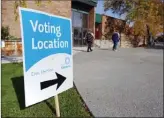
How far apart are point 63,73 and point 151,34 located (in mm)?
37622

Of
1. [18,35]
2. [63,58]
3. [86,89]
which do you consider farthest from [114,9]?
[63,58]

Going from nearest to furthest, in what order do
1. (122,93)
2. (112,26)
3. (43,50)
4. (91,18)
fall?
(43,50) → (122,93) → (91,18) → (112,26)

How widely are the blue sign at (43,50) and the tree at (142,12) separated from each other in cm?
3203

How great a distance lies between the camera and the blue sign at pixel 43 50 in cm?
414

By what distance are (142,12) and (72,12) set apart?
438 inches

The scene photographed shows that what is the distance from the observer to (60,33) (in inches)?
195

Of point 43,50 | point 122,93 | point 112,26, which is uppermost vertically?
point 112,26

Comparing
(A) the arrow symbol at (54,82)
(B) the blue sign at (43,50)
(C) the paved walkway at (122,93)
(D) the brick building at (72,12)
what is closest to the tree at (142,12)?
(D) the brick building at (72,12)

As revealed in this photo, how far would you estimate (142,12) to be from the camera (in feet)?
118

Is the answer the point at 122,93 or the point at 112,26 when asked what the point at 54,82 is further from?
the point at 112,26

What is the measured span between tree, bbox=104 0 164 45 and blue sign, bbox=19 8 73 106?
105ft

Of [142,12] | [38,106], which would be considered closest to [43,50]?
[38,106]

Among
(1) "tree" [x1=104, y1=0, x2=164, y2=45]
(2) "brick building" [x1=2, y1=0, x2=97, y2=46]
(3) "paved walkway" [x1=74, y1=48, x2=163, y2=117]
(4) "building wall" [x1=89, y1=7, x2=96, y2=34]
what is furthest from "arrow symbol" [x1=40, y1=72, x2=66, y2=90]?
(1) "tree" [x1=104, y1=0, x2=164, y2=45]

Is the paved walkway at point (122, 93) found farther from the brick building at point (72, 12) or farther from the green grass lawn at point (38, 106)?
the brick building at point (72, 12)
